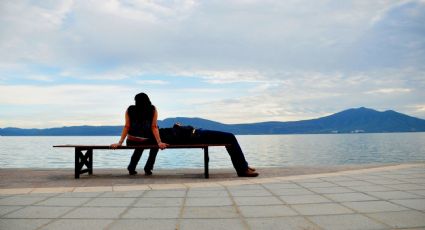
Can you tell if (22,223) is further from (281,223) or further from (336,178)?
(336,178)

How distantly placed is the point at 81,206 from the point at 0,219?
93 centimetres

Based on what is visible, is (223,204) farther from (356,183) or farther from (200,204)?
(356,183)

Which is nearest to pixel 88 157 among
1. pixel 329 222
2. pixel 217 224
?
pixel 217 224

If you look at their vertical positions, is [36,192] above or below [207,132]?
below

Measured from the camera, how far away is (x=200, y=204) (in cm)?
458

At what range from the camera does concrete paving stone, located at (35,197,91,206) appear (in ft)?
15.2

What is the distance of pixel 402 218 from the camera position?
3.70 metres

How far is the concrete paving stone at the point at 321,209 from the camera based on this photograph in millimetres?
4035

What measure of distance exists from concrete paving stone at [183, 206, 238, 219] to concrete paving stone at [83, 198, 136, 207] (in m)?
0.89

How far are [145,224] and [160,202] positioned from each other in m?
1.15

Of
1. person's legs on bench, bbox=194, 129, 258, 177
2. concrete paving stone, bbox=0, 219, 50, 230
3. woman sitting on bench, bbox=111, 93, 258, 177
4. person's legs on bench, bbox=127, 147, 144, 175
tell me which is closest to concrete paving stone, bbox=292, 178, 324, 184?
person's legs on bench, bbox=194, 129, 258, 177

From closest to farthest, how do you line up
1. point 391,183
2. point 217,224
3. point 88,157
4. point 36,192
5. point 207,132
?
point 217,224
point 36,192
point 391,183
point 207,132
point 88,157

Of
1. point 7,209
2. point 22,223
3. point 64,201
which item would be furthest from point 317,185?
point 7,209

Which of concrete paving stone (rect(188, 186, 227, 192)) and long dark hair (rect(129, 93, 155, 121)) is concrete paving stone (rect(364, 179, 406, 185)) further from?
long dark hair (rect(129, 93, 155, 121))
